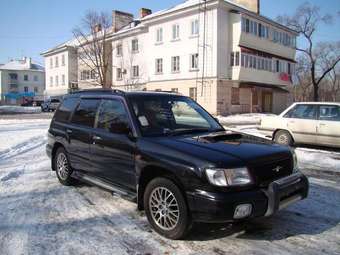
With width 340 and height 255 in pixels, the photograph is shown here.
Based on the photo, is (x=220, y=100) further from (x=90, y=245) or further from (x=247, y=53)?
(x=90, y=245)

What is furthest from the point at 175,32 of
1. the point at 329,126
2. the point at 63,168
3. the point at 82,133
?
the point at 82,133

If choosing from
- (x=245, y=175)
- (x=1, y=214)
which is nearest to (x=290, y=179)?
(x=245, y=175)

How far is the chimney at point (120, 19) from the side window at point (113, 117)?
1819 inches

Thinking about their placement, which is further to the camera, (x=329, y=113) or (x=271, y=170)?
(x=329, y=113)

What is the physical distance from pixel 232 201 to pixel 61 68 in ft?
195

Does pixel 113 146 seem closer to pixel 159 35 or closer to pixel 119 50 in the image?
pixel 159 35

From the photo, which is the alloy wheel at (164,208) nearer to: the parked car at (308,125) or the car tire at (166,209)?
the car tire at (166,209)

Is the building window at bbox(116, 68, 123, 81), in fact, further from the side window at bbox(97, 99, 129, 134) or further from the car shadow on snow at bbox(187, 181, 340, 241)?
the car shadow on snow at bbox(187, 181, 340, 241)

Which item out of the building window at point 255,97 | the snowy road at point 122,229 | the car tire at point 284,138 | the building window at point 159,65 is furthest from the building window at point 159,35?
the snowy road at point 122,229

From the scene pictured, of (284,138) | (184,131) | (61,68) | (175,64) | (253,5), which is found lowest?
(284,138)

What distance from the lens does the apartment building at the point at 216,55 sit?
117 feet

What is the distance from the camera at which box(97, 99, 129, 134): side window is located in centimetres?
523

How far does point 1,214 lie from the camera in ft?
17.9

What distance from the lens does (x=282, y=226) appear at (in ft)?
16.0
